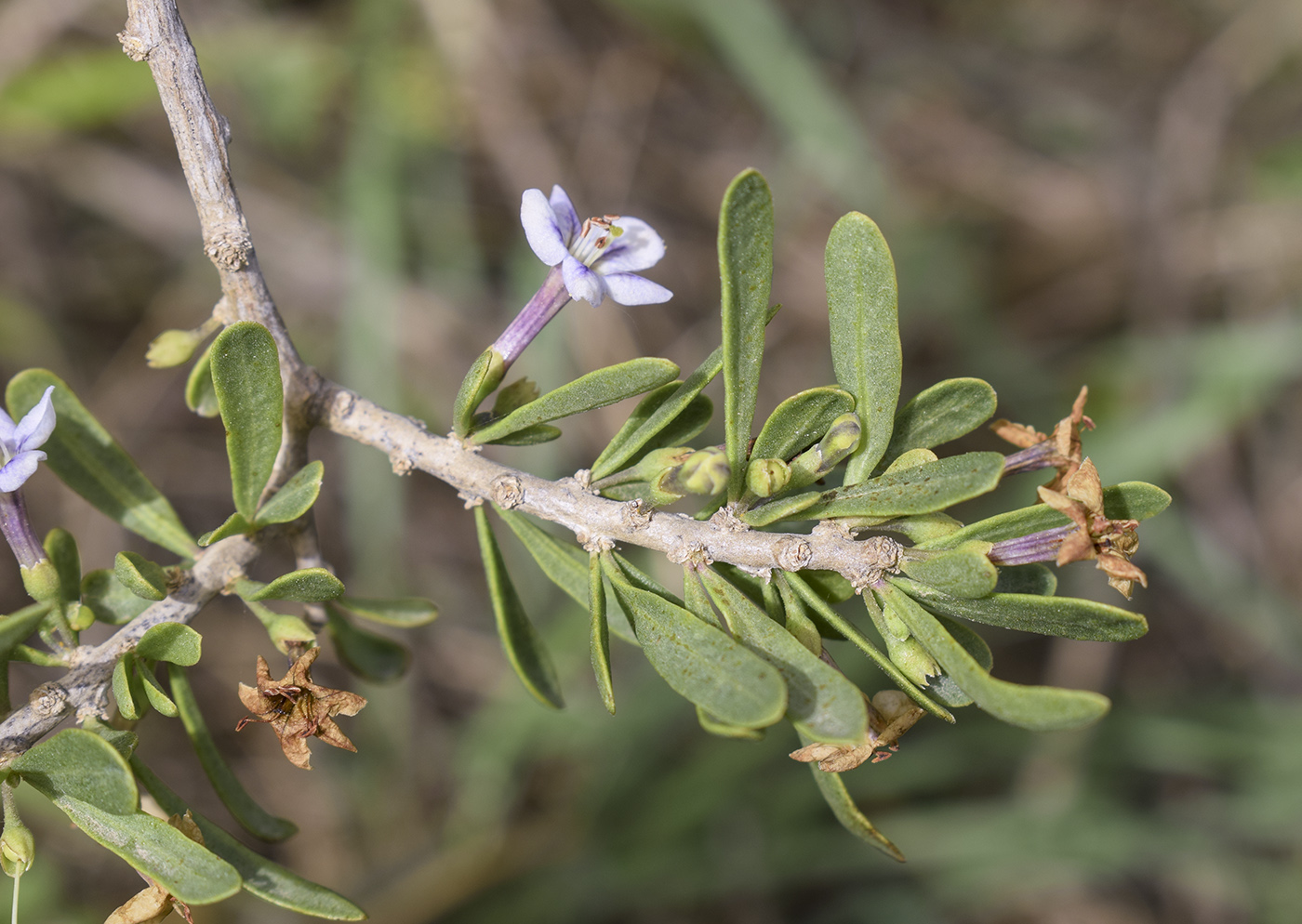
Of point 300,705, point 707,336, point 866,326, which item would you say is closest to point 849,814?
point 866,326

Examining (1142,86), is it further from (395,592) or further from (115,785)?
(115,785)

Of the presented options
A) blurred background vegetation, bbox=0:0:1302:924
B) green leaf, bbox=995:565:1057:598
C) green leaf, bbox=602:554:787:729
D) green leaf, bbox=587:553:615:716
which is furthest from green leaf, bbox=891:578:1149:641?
blurred background vegetation, bbox=0:0:1302:924

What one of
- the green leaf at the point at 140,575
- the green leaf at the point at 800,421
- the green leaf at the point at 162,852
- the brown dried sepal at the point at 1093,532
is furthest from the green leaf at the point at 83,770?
the brown dried sepal at the point at 1093,532

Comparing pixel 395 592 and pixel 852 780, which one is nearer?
pixel 852 780

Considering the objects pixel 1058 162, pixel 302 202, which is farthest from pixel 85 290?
pixel 1058 162

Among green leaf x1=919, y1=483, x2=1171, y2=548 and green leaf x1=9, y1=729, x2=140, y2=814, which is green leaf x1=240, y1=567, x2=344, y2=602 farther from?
green leaf x1=919, y1=483, x2=1171, y2=548

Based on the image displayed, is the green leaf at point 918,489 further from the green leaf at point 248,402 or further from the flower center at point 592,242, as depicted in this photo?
the green leaf at point 248,402
